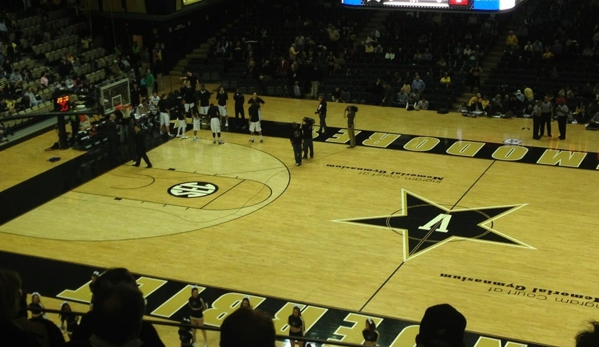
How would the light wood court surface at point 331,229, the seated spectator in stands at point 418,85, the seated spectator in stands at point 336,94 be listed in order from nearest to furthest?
the light wood court surface at point 331,229 → the seated spectator in stands at point 418,85 → the seated spectator in stands at point 336,94

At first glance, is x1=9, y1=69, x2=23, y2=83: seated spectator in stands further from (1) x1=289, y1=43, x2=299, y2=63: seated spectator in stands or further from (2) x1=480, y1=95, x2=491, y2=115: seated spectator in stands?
(2) x1=480, y1=95, x2=491, y2=115: seated spectator in stands

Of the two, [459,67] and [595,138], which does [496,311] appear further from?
[459,67]

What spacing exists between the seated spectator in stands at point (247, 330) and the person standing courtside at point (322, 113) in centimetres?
2177

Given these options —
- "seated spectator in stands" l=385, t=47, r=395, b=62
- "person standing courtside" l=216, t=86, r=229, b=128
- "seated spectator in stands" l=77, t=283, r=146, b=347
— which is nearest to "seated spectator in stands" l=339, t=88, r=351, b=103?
"seated spectator in stands" l=385, t=47, r=395, b=62

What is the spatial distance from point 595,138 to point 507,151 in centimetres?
333

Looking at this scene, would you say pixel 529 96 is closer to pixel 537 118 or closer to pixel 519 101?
pixel 519 101

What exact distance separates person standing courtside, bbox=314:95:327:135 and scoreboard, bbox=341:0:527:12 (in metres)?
10.4

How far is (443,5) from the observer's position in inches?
577

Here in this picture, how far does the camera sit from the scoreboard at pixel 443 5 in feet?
47.2

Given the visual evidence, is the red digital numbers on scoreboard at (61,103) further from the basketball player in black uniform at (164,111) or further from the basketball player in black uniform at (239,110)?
the basketball player in black uniform at (239,110)

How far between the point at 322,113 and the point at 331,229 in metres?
7.72

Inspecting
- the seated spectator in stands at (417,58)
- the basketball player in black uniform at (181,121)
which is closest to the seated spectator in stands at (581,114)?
the seated spectator in stands at (417,58)

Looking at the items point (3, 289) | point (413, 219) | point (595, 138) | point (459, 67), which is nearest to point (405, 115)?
point (459, 67)

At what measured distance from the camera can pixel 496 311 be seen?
50.1 ft
